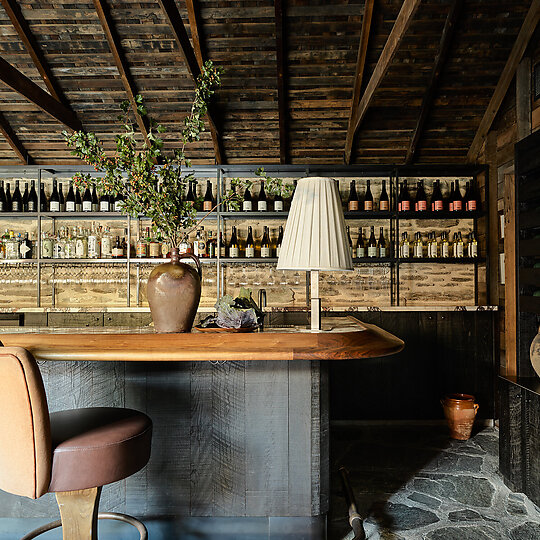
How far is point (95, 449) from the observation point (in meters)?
1.48

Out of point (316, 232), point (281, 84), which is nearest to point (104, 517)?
point (316, 232)

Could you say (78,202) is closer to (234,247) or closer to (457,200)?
(234,247)

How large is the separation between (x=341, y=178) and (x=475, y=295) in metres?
1.75

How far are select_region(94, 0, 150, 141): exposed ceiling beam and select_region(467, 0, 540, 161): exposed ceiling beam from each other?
9.50 ft

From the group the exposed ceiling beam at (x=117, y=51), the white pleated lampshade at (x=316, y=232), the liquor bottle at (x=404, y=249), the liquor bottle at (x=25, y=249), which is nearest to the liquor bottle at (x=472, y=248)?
the liquor bottle at (x=404, y=249)

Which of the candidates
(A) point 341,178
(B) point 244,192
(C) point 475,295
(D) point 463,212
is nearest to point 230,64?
(B) point 244,192

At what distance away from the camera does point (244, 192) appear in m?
5.06

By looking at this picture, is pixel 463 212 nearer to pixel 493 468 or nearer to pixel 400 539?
pixel 493 468

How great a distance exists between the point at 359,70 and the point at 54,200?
3.19 metres

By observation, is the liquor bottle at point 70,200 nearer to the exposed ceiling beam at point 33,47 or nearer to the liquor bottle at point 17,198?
the liquor bottle at point 17,198

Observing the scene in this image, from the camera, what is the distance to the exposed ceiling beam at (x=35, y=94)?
3472mm

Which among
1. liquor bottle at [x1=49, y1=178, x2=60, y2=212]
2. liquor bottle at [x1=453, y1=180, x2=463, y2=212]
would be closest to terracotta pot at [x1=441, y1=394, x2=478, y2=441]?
liquor bottle at [x1=453, y1=180, x2=463, y2=212]

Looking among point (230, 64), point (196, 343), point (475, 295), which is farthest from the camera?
point (475, 295)

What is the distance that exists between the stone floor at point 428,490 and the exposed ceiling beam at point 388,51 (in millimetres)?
2654
